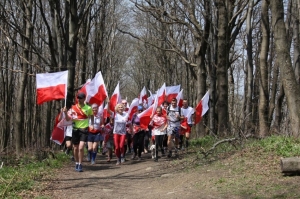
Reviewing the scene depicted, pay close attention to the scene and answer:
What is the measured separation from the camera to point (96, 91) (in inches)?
490

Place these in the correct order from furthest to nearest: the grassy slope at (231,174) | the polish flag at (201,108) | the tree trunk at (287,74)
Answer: the polish flag at (201,108) < the tree trunk at (287,74) < the grassy slope at (231,174)

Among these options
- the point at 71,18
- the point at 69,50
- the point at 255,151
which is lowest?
the point at 255,151

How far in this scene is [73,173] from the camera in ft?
34.0

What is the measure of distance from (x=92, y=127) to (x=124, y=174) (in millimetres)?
2323

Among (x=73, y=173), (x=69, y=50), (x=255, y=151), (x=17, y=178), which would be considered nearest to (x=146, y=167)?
(x=73, y=173)

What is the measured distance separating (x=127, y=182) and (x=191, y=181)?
1.56m

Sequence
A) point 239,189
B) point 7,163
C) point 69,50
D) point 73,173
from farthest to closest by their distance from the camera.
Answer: point 69,50 → point 7,163 → point 73,173 → point 239,189

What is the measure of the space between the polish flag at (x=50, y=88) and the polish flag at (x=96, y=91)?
1906 mm

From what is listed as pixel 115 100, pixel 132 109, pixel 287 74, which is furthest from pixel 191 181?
pixel 115 100

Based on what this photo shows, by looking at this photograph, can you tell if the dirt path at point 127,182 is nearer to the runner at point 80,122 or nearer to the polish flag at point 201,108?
the runner at point 80,122

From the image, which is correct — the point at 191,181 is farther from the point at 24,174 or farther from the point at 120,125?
the point at 120,125

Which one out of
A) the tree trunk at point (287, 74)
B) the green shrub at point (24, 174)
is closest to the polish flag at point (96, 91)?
the green shrub at point (24, 174)

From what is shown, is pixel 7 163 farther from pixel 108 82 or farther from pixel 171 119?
pixel 108 82

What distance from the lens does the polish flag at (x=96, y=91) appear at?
12359 millimetres
